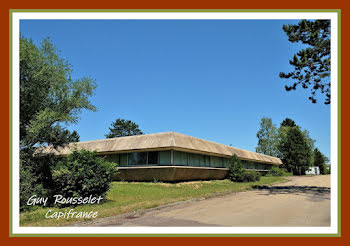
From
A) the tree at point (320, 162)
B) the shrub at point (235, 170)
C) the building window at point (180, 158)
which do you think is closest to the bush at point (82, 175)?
the building window at point (180, 158)

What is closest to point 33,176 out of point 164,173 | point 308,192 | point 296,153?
point 164,173

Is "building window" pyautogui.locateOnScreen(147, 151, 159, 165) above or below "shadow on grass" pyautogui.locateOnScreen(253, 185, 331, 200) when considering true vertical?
above

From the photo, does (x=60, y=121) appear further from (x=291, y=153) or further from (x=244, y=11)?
(x=291, y=153)

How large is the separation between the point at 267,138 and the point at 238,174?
40333 millimetres

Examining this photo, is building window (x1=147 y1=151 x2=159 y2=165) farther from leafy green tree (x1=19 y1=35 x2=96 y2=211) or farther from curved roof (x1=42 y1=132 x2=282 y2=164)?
leafy green tree (x1=19 y1=35 x2=96 y2=211)

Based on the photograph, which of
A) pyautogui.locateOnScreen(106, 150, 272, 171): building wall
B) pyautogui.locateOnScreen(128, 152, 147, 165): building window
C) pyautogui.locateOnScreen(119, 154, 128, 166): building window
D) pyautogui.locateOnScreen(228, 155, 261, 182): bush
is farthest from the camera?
pyautogui.locateOnScreen(228, 155, 261, 182): bush

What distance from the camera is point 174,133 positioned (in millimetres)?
21578

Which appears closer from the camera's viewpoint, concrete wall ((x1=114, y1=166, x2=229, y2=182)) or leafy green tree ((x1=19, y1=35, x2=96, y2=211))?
leafy green tree ((x1=19, y1=35, x2=96, y2=211))

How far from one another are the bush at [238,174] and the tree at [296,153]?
31655mm

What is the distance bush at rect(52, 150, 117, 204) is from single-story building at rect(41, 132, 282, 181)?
7.70 meters

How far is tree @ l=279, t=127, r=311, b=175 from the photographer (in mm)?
55156

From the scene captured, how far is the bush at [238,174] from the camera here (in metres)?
27.7

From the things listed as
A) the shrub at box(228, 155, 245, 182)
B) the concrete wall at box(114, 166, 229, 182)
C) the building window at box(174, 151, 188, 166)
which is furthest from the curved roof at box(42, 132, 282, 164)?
the concrete wall at box(114, 166, 229, 182)

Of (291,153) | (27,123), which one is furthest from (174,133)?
(291,153)
